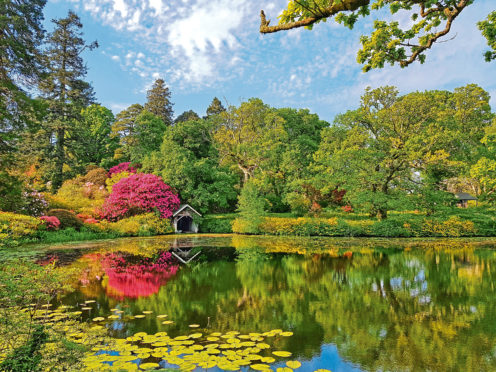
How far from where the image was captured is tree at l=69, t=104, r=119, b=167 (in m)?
32.0

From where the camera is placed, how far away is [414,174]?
21.0 m

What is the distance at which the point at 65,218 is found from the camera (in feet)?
56.2

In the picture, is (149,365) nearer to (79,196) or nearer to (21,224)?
(21,224)

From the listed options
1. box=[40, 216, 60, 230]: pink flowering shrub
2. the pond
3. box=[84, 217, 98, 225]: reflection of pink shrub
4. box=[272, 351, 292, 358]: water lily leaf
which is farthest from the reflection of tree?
box=[84, 217, 98, 225]: reflection of pink shrub

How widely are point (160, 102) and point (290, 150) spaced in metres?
30.2

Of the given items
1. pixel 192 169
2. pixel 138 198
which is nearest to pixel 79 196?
pixel 138 198

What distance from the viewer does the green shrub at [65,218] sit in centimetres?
1692

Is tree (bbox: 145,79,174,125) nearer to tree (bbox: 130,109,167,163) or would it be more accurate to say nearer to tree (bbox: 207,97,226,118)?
tree (bbox: 207,97,226,118)

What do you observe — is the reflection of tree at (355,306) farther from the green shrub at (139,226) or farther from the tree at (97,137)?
the tree at (97,137)

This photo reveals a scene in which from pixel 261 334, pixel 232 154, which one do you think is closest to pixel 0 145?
pixel 261 334

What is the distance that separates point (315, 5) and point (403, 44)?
8.24 feet

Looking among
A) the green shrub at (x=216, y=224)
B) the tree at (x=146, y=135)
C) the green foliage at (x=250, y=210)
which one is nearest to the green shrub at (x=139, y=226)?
the green shrub at (x=216, y=224)

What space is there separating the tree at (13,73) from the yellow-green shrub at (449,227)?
2295 cm

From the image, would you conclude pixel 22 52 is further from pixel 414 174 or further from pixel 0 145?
pixel 414 174
